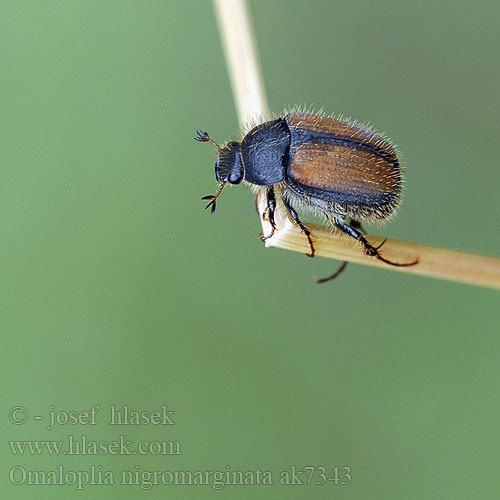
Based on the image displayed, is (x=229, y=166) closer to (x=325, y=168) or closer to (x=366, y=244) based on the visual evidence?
(x=325, y=168)

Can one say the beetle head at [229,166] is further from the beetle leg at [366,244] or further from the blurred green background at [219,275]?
the blurred green background at [219,275]

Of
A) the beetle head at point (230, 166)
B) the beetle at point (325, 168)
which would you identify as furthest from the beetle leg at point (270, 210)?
the beetle head at point (230, 166)

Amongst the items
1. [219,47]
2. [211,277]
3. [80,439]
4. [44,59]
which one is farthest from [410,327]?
[44,59]

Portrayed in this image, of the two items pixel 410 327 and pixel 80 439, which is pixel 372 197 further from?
pixel 80 439

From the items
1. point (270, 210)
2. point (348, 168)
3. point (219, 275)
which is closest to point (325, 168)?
point (348, 168)

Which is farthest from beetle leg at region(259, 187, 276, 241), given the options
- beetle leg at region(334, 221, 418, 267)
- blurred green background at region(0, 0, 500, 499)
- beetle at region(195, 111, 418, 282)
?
blurred green background at region(0, 0, 500, 499)

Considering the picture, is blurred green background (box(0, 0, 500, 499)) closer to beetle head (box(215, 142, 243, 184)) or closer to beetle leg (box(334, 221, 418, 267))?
beetle head (box(215, 142, 243, 184))

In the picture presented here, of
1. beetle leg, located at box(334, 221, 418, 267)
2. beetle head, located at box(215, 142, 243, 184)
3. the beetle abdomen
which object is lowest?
beetle leg, located at box(334, 221, 418, 267)
